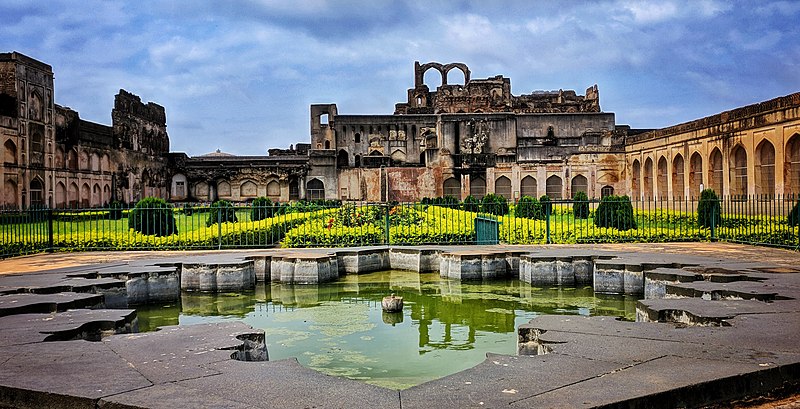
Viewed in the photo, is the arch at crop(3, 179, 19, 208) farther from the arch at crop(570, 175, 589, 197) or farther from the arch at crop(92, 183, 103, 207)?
the arch at crop(570, 175, 589, 197)

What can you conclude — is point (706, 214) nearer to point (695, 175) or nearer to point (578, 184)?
point (695, 175)

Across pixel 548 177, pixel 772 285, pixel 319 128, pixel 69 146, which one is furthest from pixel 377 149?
pixel 772 285

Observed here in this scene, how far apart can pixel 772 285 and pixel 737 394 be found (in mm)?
4076

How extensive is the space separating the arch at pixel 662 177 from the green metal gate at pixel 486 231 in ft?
49.6

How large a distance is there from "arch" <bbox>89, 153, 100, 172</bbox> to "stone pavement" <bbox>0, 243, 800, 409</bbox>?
3011 cm

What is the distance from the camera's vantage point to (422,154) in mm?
40938

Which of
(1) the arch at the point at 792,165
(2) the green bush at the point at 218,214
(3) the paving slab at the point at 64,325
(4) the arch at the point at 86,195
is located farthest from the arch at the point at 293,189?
(3) the paving slab at the point at 64,325

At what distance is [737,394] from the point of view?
3826mm

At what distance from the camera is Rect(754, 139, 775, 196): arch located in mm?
20281

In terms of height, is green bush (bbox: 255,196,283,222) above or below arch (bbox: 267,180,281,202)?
below

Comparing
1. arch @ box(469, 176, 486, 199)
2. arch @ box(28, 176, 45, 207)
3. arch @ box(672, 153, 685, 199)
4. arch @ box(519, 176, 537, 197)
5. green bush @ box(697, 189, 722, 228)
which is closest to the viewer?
green bush @ box(697, 189, 722, 228)

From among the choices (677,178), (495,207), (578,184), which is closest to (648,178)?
(677,178)

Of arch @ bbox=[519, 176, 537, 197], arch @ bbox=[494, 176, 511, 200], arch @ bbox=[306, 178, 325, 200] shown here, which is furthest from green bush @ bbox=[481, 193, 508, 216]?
arch @ bbox=[306, 178, 325, 200]

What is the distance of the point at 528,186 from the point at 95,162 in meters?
21.9
